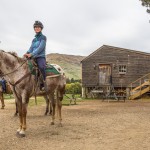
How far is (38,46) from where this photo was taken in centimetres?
1075

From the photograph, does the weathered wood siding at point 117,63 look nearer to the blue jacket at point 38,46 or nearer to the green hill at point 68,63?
the blue jacket at point 38,46

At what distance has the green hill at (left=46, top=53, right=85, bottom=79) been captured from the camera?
6806 centimetres

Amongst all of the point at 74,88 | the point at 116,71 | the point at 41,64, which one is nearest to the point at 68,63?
the point at 74,88

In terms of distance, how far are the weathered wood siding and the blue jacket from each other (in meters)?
22.6

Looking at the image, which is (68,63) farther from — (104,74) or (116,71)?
(116,71)

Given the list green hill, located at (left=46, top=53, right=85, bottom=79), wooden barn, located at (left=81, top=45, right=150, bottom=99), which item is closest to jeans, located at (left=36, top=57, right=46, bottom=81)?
wooden barn, located at (left=81, top=45, right=150, bottom=99)

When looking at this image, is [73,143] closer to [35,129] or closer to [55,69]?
[35,129]

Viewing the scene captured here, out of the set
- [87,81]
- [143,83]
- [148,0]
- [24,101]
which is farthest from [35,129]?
[87,81]

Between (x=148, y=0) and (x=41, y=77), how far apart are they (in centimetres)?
1660

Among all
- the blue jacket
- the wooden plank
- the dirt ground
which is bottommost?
the dirt ground

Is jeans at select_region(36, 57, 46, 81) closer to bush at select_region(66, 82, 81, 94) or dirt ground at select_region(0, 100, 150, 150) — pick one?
dirt ground at select_region(0, 100, 150, 150)

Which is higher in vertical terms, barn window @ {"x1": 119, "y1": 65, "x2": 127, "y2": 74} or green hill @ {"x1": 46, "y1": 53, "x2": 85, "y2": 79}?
green hill @ {"x1": 46, "y1": 53, "x2": 85, "y2": 79}

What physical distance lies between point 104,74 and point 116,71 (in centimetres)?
138

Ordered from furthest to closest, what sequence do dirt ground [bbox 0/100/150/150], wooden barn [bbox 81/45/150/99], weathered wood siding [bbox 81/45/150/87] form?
weathered wood siding [bbox 81/45/150/87] → wooden barn [bbox 81/45/150/99] → dirt ground [bbox 0/100/150/150]
